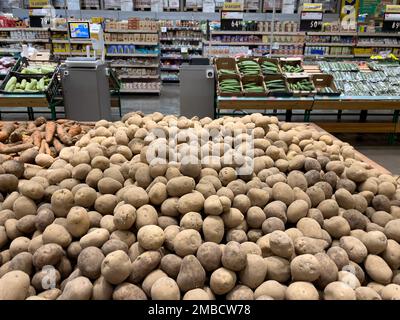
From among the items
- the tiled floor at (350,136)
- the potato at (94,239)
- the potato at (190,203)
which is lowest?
the tiled floor at (350,136)

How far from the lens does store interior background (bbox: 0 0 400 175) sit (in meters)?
5.48

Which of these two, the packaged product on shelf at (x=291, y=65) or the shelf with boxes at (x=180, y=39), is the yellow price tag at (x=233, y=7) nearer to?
the packaged product on shelf at (x=291, y=65)

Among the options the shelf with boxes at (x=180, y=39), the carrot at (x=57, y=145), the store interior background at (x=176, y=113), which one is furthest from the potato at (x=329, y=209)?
the shelf with boxes at (x=180, y=39)

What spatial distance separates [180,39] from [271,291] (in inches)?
401

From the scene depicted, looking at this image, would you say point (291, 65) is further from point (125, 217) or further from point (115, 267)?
point (115, 267)

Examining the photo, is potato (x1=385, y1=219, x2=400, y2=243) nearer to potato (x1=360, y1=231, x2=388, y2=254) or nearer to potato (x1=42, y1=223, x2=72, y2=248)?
potato (x1=360, y1=231, x2=388, y2=254)

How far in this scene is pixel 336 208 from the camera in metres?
1.65

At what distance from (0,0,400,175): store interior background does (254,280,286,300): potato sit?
14.0 ft

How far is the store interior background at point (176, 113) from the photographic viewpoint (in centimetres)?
548

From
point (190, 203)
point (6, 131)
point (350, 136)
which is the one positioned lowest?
point (350, 136)

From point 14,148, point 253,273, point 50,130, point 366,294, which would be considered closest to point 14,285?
point 253,273

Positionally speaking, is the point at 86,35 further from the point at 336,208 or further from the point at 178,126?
the point at 336,208

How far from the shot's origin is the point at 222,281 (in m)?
1.23

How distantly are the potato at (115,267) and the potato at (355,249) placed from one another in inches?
34.8
